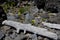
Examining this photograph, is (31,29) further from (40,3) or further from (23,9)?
(40,3)

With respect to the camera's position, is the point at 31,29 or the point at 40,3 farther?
the point at 40,3

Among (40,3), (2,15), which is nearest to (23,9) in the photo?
(40,3)

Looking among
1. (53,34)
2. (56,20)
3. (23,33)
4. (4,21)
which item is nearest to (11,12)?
(4,21)

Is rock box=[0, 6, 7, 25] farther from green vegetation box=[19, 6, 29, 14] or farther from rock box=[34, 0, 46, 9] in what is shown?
rock box=[34, 0, 46, 9]

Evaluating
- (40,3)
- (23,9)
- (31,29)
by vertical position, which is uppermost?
(40,3)

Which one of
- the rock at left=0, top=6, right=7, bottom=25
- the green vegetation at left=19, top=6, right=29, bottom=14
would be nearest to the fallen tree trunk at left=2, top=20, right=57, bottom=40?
the rock at left=0, top=6, right=7, bottom=25

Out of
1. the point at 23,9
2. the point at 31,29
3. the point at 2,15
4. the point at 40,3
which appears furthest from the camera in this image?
the point at 40,3

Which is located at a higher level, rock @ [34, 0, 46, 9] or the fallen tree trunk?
rock @ [34, 0, 46, 9]

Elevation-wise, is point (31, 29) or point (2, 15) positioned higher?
point (2, 15)

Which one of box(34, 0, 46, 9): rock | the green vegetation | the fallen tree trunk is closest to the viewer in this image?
the fallen tree trunk

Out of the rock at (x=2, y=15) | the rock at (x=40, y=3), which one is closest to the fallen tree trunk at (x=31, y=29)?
the rock at (x=2, y=15)

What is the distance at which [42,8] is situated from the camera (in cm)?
774

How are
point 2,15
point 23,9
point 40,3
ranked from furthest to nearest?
point 40,3 → point 23,9 → point 2,15

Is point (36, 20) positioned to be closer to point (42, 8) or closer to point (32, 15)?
point (32, 15)
